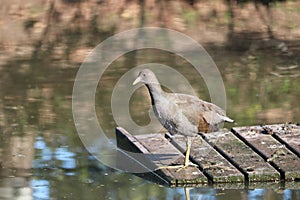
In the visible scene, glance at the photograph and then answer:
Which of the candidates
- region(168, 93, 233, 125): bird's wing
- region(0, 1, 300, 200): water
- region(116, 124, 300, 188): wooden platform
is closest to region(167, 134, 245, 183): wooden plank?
region(116, 124, 300, 188): wooden platform

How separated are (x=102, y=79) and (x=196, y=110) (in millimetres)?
3556

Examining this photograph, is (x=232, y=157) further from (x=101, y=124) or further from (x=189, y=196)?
(x=101, y=124)

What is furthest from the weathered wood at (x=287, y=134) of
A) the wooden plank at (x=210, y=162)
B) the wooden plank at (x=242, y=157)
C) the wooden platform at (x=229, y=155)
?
the wooden plank at (x=210, y=162)

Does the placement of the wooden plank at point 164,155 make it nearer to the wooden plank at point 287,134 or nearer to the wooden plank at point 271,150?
the wooden plank at point 271,150

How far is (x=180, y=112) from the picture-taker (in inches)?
273

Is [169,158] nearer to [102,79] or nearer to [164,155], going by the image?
[164,155]

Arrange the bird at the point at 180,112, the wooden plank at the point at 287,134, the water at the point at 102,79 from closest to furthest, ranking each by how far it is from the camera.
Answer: the bird at the point at 180,112 < the water at the point at 102,79 < the wooden plank at the point at 287,134

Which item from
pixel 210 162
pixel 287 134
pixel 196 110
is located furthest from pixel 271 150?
pixel 196 110

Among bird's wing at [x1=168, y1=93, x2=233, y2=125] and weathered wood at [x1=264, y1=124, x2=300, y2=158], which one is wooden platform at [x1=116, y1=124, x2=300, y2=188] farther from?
bird's wing at [x1=168, y1=93, x2=233, y2=125]

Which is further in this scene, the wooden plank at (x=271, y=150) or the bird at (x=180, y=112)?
the wooden plank at (x=271, y=150)

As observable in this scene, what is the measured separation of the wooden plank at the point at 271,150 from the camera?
22.9ft

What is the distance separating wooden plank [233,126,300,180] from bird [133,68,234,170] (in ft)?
1.67

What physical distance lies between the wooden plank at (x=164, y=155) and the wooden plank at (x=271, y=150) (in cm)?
61

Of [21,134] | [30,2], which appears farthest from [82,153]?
[30,2]
